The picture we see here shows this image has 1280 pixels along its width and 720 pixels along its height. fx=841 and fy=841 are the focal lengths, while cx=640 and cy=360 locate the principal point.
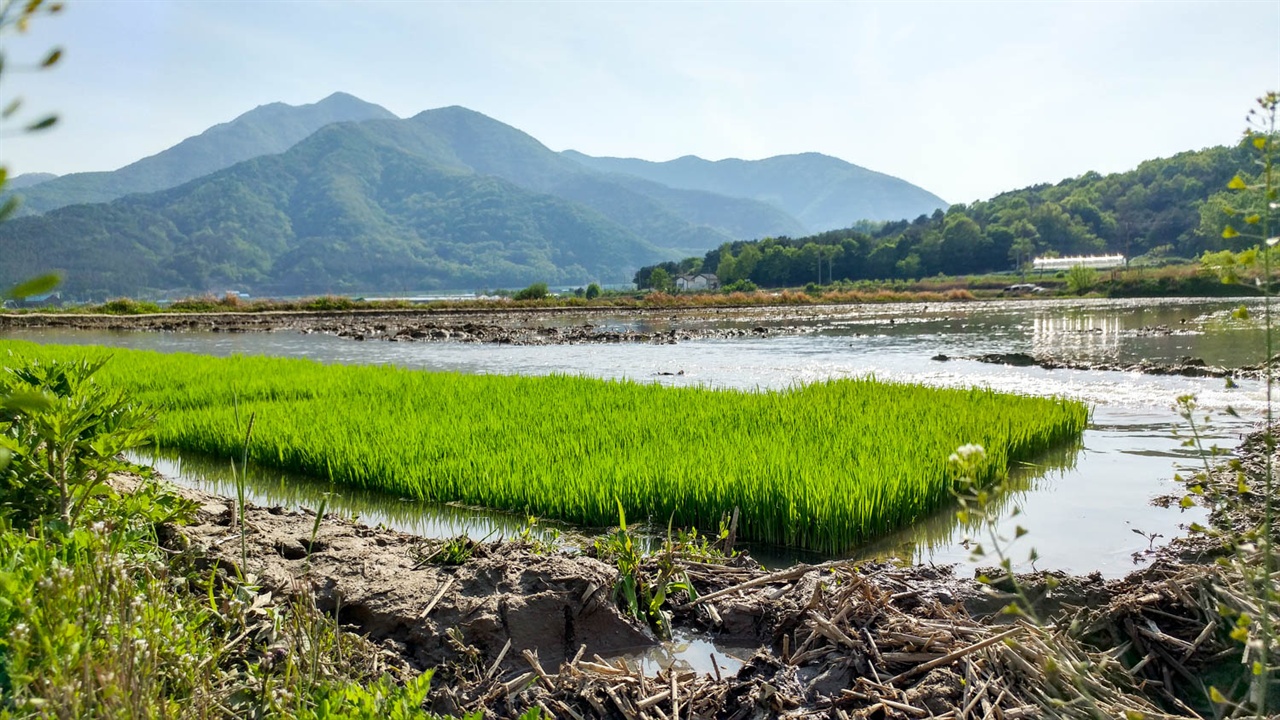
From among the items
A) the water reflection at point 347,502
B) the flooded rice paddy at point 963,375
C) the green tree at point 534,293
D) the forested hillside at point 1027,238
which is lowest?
the flooded rice paddy at point 963,375

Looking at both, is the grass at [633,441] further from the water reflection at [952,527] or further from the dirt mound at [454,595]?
the dirt mound at [454,595]

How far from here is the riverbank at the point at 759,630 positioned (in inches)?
131

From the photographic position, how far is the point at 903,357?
21344 millimetres

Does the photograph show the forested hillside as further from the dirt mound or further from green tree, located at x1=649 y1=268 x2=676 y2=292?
the dirt mound

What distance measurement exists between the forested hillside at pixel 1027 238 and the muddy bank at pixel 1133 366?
287 feet

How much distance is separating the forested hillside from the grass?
317 feet

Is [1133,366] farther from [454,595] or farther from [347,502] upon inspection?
[454,595]

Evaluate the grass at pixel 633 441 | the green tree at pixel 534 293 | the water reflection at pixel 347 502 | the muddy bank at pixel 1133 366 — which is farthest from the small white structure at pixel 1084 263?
the water reflection at pixel 347 502

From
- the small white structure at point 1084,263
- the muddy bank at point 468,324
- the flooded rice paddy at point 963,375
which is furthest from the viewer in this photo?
the small white structure at point 1084,263

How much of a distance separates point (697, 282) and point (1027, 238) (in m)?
47.9

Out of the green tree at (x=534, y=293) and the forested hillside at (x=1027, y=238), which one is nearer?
the green tree at (x=534, y=293)

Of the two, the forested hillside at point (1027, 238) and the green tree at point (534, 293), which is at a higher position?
the forested hillside at point (1027, 238)

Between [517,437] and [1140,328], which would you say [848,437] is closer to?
[517,437]

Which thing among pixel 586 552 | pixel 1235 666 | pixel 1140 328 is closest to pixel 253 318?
pixel 1140 328
